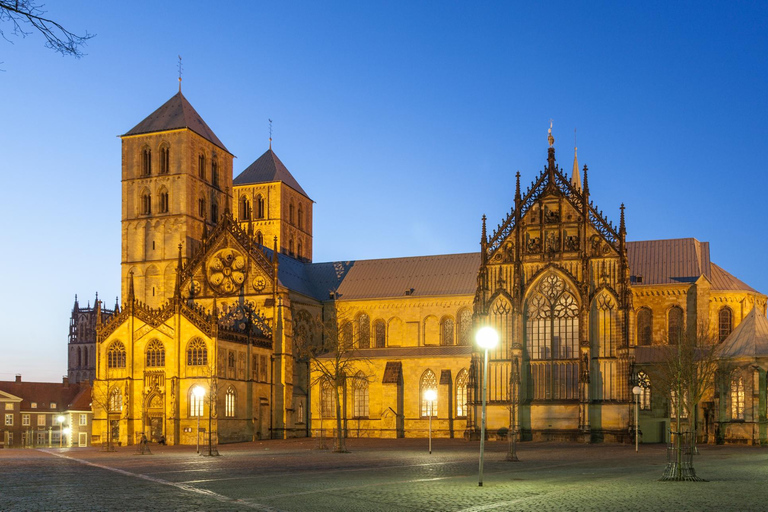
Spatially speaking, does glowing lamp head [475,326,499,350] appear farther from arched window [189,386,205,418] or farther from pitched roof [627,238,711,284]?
pitched roof [627,238,711,284]

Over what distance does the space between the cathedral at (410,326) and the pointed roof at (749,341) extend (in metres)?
0.13

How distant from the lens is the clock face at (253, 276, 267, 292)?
79012 millimetres

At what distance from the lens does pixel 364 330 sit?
86000 mm

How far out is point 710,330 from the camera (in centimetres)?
7356

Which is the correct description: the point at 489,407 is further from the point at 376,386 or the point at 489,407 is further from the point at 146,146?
the point at 146,146

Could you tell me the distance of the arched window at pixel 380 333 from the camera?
279 feet

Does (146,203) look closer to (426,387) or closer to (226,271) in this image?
(226,271)

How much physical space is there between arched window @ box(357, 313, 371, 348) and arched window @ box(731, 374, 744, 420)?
107 feet

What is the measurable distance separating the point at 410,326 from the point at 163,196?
26.4 metres

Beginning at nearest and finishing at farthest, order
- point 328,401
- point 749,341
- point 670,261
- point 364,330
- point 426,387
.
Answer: point 749,341 → point 670,261 → point 426,387 → point 328,401 → point 364,330

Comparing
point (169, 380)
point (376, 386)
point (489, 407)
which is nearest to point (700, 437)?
point (489, 407)

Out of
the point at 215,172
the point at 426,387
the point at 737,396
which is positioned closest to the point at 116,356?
the point at 426,387

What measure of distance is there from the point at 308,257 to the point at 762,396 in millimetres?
60886

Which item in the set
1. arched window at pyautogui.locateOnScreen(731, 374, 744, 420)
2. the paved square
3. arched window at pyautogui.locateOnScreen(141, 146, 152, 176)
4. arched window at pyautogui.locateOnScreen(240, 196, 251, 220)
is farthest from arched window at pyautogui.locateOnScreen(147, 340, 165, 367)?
arched window at pyautogui.locateOnScreen(731, 374, 744, 420)
